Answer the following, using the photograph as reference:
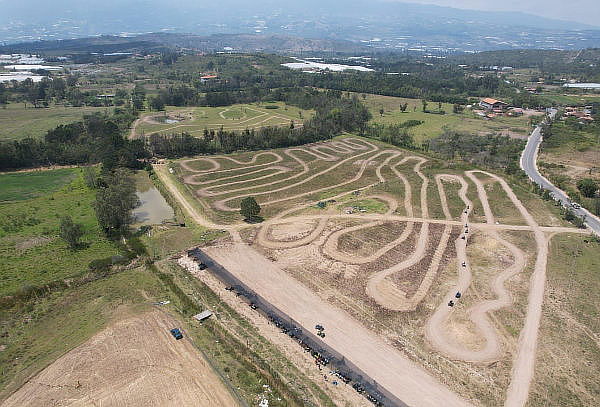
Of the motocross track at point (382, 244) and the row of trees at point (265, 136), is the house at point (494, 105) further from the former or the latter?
the motocross track at point (382, 244)

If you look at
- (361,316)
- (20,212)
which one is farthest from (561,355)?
(20,212)

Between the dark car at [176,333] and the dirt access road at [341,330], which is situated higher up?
the dark car at [176,333]

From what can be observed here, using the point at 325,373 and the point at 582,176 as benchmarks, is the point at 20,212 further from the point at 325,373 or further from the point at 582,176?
the point at 582,176

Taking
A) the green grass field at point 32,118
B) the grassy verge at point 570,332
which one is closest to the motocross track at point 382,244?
the grassy verge at point 570,332

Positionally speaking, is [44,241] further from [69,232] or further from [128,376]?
[128,376]

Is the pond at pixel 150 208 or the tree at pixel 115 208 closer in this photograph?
→ the tree at pixel 115 208

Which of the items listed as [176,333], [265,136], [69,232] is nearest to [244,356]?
[176,333]
